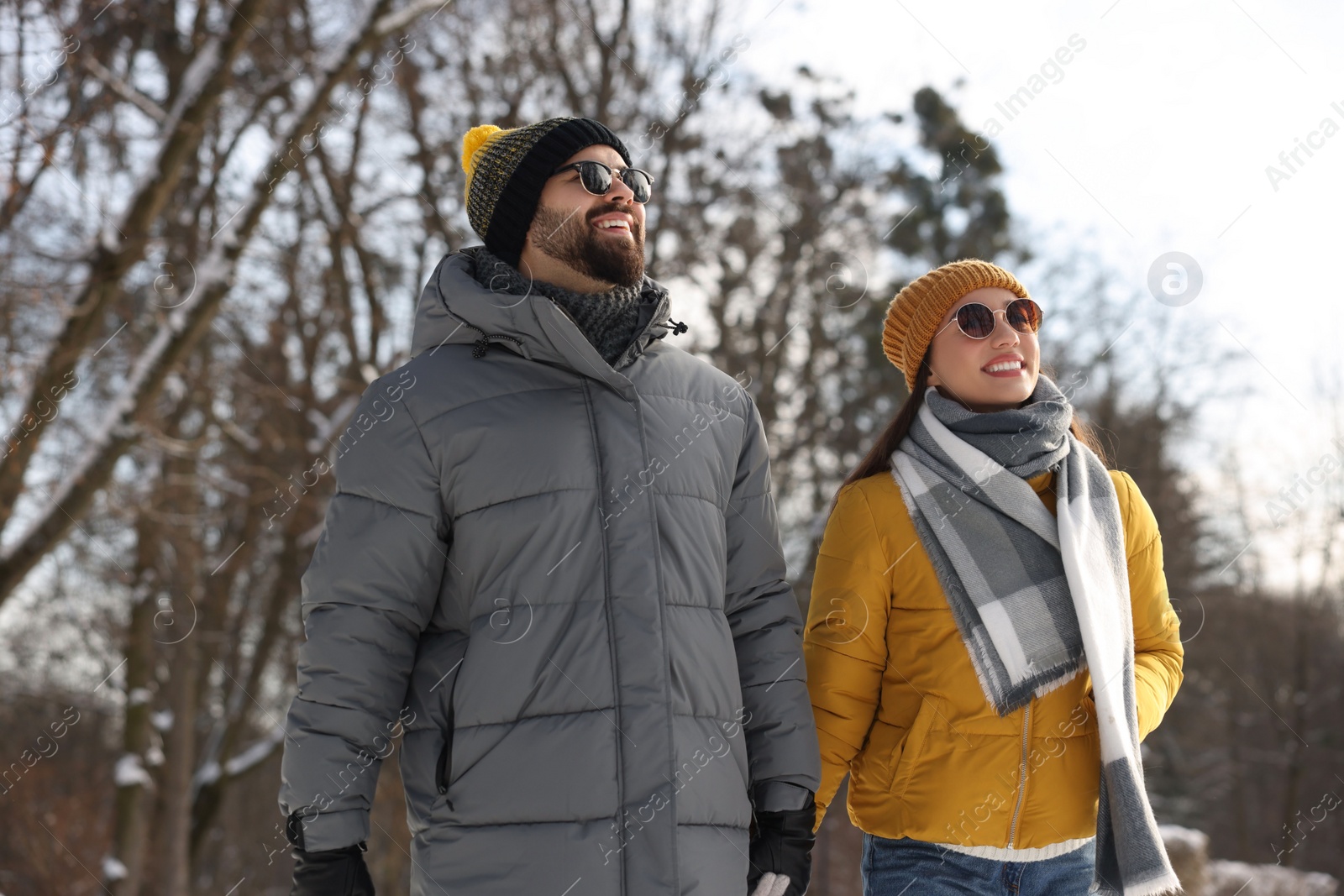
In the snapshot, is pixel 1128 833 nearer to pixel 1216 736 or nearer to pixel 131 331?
pixel 131 331

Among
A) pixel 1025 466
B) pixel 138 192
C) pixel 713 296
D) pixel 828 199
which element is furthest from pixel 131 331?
pixel 1025 466

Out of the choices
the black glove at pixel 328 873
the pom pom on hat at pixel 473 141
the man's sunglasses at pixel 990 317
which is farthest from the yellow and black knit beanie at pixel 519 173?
the black glove at pixel 328 873

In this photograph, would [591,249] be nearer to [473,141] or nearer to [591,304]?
[591,304]

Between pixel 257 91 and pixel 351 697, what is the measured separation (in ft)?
24.3

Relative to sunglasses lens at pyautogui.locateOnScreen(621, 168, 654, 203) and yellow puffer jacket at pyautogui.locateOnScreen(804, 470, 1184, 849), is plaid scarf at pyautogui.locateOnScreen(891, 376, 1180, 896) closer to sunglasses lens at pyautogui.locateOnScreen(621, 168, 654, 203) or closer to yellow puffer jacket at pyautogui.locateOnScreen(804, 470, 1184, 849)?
yellow puffer jacket at pyautogui.locateOnScreen(804, 470, 1184, 849)

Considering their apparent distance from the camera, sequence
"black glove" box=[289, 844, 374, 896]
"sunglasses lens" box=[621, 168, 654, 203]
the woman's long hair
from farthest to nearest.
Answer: the woman's long hair, "sunglasses lens" box=[621, 168, 654, 203], "black glove" box=[289, 844, 374, 896]

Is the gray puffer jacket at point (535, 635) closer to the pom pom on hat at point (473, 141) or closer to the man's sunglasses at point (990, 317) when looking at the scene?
the pom pom on hat at point (473, 141)

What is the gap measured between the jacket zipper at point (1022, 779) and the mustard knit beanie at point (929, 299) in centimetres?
85

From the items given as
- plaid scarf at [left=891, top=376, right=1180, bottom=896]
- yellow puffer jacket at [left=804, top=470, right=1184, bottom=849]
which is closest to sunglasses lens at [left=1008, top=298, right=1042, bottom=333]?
plaid scarf at [left=891, top=376, right=1180, bottom=896]

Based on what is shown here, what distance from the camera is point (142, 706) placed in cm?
1002

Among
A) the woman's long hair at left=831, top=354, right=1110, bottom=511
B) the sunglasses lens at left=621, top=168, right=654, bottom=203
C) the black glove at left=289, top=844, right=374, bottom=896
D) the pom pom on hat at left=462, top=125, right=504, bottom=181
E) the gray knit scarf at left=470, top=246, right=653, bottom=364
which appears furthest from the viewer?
the pom pom on hat at left=462, top=125, right=504, bottom=181

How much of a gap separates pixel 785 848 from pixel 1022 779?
1.63 ft

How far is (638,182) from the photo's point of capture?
2.41 metres

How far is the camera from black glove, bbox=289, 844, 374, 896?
1896mm
